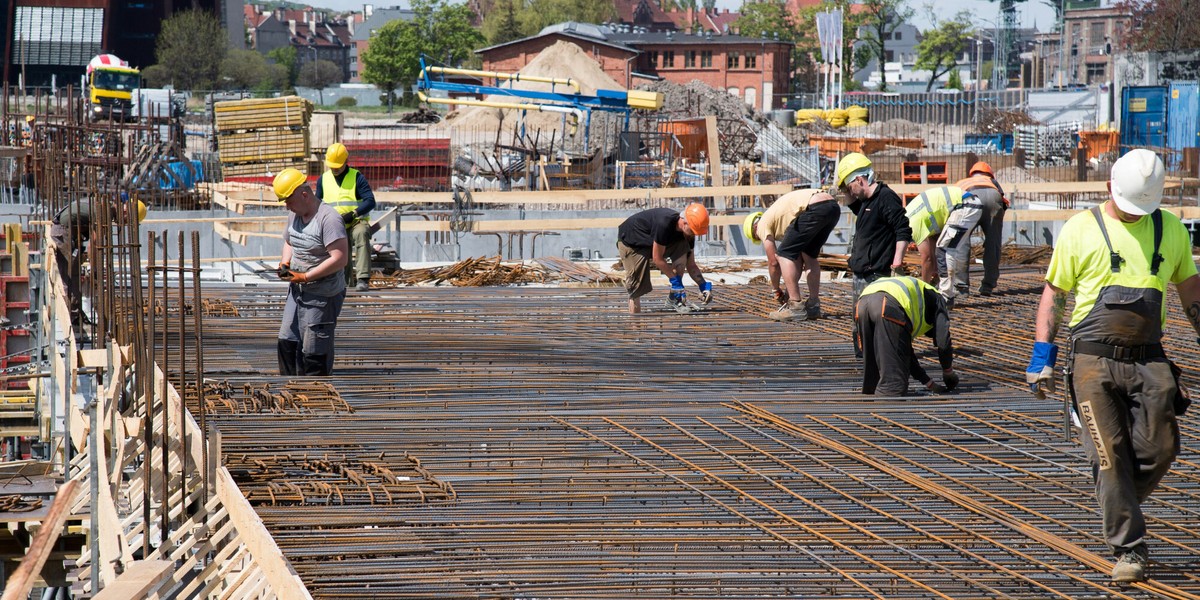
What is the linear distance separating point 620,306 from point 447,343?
7.48 ft

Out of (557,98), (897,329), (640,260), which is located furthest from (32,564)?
(557,98)

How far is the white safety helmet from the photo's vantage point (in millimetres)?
4301

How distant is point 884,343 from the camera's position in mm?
6918

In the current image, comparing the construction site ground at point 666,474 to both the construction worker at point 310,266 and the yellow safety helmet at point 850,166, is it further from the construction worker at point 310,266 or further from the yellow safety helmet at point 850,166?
the yellow safety helmet at point 850,166

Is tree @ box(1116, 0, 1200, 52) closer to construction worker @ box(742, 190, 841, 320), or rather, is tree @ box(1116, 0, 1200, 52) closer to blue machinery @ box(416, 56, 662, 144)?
blue machinery @ box(416, 56, 662, 144)

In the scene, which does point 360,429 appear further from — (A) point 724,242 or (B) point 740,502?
(A) point 724,242

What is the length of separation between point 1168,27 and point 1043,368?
136ft

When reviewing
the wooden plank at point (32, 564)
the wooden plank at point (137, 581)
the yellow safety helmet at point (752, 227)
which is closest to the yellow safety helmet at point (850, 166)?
the yellow safety helmet at point (752, 227)

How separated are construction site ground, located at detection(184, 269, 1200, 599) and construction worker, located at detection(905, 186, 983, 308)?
949mm

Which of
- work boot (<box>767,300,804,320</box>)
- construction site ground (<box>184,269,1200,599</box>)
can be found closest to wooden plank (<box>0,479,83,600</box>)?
construction site ground (<box>184,269,1200,599</box>)

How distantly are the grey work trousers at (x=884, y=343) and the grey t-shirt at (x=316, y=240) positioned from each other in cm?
281

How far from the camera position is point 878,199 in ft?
28.3

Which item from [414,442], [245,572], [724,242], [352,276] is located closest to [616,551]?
[245,572]

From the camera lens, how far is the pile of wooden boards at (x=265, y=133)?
2297 centimetres
